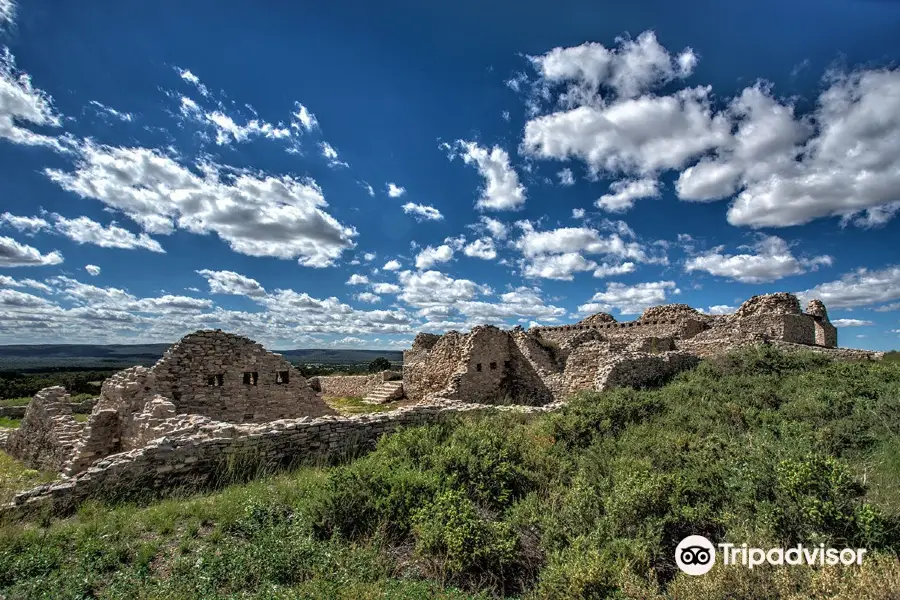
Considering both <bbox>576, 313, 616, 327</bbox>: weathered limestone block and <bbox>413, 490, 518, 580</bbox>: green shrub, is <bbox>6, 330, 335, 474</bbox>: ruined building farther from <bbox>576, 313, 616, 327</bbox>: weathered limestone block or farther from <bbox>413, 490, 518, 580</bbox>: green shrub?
<bbox>576, 313, 616, 327</bbox>: weathered limestone block

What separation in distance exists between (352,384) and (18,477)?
20065 mm

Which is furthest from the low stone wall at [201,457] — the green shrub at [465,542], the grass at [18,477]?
the green shrub at [465,542]

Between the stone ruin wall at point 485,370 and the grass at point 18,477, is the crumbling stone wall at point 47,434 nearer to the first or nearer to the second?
the grass at point 18,477

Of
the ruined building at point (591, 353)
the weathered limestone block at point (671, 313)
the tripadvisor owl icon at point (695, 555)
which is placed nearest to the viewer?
the tripadvisor owl icon at point (695, 555)

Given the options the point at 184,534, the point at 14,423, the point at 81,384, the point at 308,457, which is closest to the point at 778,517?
the point at 184,534

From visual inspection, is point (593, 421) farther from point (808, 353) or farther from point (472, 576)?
point (808, 353)

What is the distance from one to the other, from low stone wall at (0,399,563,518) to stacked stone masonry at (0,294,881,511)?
0.02m

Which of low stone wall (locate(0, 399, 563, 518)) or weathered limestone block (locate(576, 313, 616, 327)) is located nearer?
low stone wall (locate(0, 399, 563, 518))

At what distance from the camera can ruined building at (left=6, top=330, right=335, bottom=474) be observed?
10273 millimetres

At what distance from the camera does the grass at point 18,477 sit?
9562 millimetres

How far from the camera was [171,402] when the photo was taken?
35.0ft

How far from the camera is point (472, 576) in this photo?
4.81m

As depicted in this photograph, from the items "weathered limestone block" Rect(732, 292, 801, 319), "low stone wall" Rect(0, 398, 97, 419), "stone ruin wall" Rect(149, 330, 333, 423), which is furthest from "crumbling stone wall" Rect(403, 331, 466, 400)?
"low stone wall" Rect(0, 398, 97, 419)

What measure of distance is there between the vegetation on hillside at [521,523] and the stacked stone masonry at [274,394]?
3.22 feet
